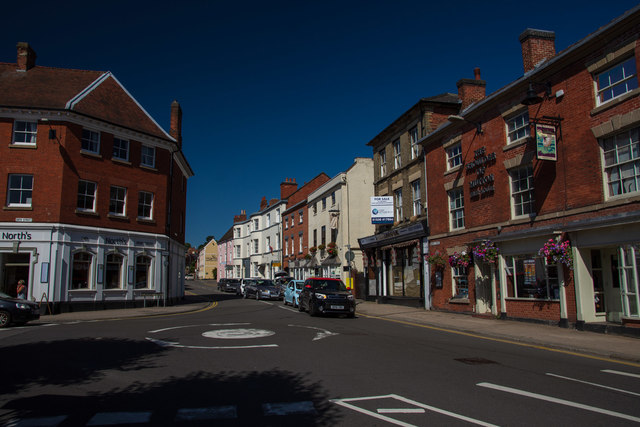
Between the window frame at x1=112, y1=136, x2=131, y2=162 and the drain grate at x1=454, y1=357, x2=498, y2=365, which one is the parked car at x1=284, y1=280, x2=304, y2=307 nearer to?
the window frame at x1=112, y1=136, x2=131, y2=162

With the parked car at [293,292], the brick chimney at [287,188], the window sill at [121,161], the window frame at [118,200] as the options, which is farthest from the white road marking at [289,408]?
the brick chimney at [287,188]

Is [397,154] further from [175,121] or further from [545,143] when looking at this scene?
[175,121]

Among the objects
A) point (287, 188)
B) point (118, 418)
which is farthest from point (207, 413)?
point (287, 188)

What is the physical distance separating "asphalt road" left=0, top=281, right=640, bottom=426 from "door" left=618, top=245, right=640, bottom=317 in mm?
4070

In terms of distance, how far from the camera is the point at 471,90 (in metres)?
22.4

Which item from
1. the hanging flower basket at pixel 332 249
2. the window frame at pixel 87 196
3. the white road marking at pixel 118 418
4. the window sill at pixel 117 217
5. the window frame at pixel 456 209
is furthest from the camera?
the hanging flower basket at pixel 332 249

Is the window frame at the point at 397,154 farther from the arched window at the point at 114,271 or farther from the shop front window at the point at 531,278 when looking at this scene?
the arched window at the point at 114,271

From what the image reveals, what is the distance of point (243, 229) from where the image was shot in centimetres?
6819

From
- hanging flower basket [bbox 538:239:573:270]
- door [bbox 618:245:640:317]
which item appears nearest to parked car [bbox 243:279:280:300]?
hanging flower basket [bbox 538:239:573:270]

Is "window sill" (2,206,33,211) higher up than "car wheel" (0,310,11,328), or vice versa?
"window sill" (2,206,33,211)

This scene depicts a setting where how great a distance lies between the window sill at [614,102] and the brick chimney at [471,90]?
8.96m

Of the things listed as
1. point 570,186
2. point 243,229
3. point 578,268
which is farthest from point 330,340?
point 243,229

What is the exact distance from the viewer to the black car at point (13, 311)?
14.8 metres

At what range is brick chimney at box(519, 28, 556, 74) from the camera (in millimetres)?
17391
